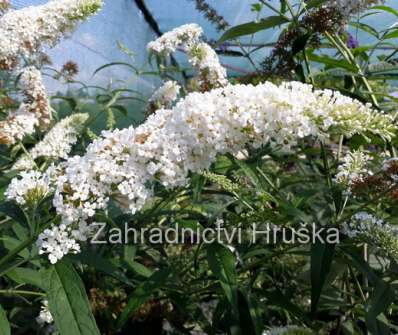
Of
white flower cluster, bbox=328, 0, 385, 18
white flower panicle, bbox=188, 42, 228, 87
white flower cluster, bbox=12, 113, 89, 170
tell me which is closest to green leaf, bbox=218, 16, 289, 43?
white flower panicle, bbox=188, 42, 228, 87

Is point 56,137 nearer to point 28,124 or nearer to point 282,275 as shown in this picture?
point 28,124

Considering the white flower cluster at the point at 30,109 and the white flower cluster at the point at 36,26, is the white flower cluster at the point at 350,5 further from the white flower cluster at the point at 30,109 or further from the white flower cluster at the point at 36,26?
the white flower cluster at the point at 30,109

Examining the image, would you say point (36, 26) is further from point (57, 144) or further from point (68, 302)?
point (68, 302)

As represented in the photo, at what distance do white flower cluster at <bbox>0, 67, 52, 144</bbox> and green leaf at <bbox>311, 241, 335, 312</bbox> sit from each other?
50.6 inches

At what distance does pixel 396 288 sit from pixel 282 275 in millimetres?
1136

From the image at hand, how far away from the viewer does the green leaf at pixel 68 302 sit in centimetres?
127

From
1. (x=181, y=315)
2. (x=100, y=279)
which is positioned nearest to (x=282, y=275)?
(x=181, y=315)

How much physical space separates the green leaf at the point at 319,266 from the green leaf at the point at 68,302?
2.25 feet

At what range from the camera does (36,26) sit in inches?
92.9

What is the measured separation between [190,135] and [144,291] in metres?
0.67

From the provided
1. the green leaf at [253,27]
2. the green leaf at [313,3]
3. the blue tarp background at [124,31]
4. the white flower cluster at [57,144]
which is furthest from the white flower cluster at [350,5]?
the blue tarp background at [124,31]

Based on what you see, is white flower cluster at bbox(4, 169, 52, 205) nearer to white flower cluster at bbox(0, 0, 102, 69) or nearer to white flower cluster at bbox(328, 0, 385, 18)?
white flower cluster at bbox(0, 0, 102, 69)

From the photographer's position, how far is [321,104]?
1.30 m

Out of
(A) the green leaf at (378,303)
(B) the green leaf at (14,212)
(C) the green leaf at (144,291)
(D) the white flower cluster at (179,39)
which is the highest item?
(D) the white flower cluster at (179,39)
